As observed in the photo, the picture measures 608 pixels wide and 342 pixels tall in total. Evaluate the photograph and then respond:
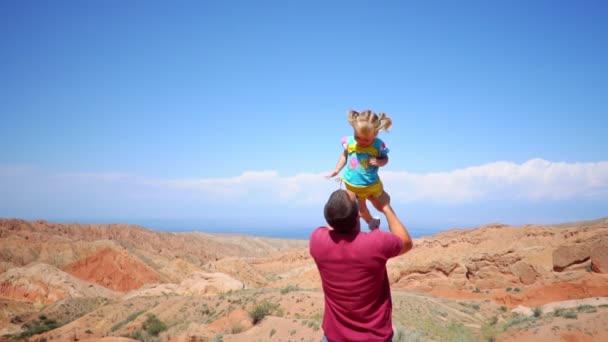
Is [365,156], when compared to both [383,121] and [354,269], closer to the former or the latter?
[383,121]

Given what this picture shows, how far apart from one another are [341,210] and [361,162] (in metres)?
1.42

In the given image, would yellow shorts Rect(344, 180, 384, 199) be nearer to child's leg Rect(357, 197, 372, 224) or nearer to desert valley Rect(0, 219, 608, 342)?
child's leg Rect(357, 197, 372, 224)

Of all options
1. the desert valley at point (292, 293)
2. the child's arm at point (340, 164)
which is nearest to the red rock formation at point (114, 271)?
the desert valley at point (292, 293)

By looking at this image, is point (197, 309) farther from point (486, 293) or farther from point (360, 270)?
point (360, 270)

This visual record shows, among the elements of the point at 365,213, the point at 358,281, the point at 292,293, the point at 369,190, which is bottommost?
the point at 292,293

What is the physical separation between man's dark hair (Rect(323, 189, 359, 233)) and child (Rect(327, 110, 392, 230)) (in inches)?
41.1

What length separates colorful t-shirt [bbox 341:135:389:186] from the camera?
14.7 feet

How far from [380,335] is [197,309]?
18.4 meters

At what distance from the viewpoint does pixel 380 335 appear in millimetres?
3275

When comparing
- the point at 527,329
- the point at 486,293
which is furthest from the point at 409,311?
the point at 486,293

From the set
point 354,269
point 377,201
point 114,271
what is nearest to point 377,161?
point 377,201

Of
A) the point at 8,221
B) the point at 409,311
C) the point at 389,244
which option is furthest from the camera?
the point at 8,221

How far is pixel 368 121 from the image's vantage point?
452 centimetres

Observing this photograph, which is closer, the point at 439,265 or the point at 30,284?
the point at 439,265
